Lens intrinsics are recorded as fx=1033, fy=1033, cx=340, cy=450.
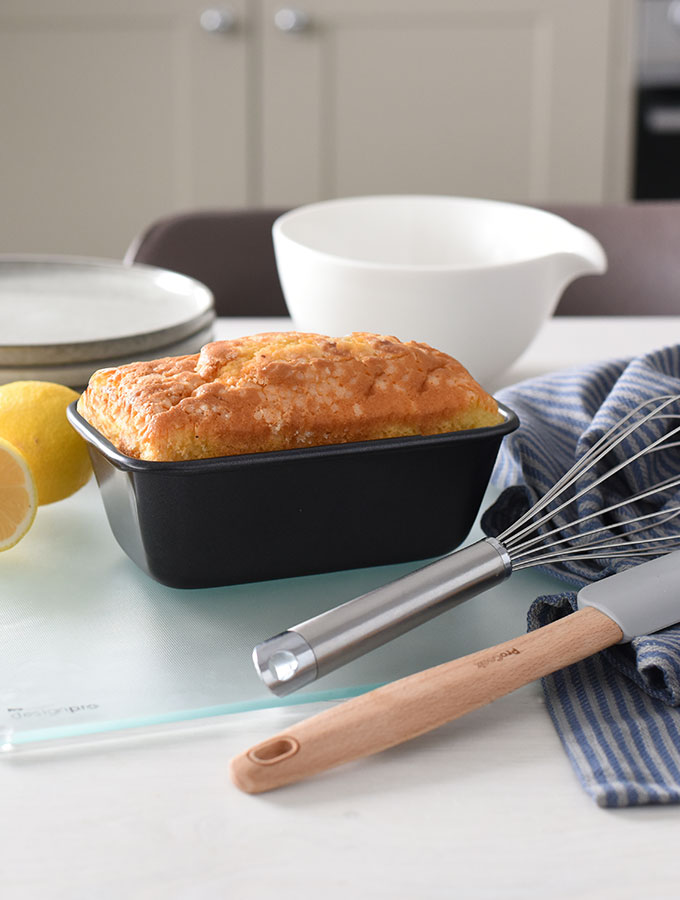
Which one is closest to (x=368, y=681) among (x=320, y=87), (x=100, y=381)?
(x=100, y=381)

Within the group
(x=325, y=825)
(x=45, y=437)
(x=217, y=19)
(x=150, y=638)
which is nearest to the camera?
(x=325, y=825)

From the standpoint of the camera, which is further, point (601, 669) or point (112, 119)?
point (112, 119)

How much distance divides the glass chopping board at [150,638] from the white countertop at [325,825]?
0.04ft

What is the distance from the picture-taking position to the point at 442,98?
2438mm

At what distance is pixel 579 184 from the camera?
99.0 inches

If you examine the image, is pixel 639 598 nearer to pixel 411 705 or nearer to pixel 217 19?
pixel 411 705

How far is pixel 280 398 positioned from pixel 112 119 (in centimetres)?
215

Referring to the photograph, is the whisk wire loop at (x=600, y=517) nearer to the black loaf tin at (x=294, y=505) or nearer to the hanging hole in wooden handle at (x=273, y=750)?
the black loaf tin at (x=294, y=505)

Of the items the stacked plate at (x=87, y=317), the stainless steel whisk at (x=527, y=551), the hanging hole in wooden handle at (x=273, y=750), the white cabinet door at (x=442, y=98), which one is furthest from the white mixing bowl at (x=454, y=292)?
the white cabinet door at (x=442, y=98)

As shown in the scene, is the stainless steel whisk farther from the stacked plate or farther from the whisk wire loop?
the stacked plate

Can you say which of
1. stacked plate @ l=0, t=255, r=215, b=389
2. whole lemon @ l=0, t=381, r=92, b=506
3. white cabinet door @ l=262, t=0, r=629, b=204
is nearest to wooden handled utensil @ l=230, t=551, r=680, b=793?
whole lemon @ l=0, t=381, r=92, b=506

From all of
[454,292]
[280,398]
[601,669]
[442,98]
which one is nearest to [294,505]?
[280,398]

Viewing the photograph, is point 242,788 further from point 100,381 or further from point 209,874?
point 100,381

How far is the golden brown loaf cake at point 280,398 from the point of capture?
19.9 inches
